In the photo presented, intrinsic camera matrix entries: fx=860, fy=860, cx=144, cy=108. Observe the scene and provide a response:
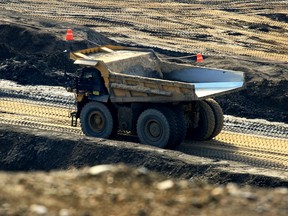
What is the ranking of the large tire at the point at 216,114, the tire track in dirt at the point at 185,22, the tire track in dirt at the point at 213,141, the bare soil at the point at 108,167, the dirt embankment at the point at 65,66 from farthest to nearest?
1. the tire track in dirt at the point at 185,22
2. the dirt embankment at the point at 65,66
3. the large tire at the point at 216,114
4. the tire track in dirt at the point at 213,141
5. the bare soil at the point at 108,167

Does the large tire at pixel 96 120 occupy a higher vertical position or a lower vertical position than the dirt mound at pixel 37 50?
lower

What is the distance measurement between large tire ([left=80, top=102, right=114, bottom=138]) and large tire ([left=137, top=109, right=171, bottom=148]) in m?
0.79

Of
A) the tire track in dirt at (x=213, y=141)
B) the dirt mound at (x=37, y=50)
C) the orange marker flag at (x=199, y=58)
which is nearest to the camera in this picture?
the tire track in dirt at (x=213, y=141)

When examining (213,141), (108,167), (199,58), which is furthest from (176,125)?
(199,58)

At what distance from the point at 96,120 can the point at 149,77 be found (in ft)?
5.21

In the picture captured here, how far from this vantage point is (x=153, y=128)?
59.0ft

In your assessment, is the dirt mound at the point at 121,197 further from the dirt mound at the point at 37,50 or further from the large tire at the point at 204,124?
the dirt mound at the point at 37,50

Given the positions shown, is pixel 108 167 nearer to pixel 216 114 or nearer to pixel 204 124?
pixel 204 124

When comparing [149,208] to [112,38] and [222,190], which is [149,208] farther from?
[112,38]

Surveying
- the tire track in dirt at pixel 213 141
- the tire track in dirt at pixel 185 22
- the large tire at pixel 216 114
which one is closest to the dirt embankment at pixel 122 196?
the tire track in dirt at pixel 213 141

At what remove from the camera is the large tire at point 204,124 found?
18484mm

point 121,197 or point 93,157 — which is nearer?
point 121,197

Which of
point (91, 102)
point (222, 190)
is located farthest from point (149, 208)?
point (91, 102)

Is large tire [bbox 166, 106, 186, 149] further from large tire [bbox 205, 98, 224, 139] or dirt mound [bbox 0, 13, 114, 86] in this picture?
dirt mound [bbox 0, 13, 114, 86]
